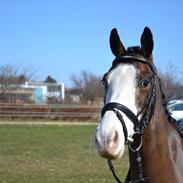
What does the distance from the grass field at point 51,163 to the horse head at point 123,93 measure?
21.9 feet

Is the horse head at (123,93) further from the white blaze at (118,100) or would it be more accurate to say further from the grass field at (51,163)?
the grass field at (51,163)

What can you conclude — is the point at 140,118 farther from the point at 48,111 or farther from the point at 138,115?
the point at 48,111

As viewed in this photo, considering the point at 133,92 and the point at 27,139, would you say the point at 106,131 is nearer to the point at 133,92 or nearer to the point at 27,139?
the point at 133,92

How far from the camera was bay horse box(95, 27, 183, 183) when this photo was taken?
10.2 feet

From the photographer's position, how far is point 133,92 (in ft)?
10.9

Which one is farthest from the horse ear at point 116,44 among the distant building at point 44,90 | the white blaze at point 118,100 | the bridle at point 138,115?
the distant building at point 44,90

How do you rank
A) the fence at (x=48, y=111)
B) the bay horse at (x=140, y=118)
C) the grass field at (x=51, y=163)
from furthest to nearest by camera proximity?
the fence at (x=48, y=111), the grass field at (x=51, y=163), the bay horse at (x=140, y=118)

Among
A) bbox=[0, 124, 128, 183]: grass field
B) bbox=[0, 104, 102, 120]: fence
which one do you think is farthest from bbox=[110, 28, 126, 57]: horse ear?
bbox=[0, 104, 102, 120]: fence

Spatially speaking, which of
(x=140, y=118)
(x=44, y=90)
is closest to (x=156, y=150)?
(x=140, y=118)

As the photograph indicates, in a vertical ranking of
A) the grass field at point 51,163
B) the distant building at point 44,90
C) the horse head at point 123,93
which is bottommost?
the grass field at point 51,163

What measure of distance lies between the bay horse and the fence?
1281 inches

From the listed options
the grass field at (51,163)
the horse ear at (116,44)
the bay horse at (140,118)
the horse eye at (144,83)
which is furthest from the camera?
the grass field at (51,163)

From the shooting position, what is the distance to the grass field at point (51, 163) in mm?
10258

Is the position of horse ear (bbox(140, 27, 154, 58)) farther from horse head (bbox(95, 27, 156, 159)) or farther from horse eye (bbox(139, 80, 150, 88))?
horse eye (bbox(139, 80, 150, 88))
